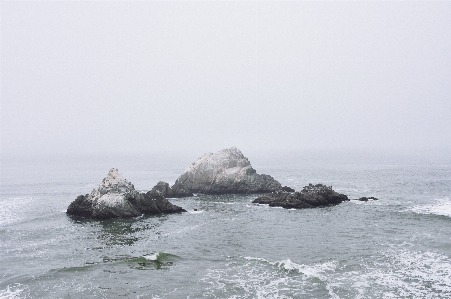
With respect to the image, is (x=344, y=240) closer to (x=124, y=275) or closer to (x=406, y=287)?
(x=406, y=287)

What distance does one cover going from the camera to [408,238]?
35375 mm

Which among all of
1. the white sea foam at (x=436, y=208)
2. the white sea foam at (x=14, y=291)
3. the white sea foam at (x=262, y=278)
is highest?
the white sea foam at (x=436, y=208)

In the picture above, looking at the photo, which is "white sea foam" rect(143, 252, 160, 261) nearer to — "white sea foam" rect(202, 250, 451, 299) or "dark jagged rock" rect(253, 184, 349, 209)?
"white sea foam" rect(202, 250, 451, 299)

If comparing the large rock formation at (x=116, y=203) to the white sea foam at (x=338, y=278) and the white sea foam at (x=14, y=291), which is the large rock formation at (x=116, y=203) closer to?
the white sea foam at (x=14, y=291)

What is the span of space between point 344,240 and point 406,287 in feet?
36.7

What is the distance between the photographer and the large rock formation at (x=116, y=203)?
46812 mm

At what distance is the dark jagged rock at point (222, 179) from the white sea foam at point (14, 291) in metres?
38.6

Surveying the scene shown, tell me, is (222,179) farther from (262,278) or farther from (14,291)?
(14,291)

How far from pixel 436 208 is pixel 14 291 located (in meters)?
49.7

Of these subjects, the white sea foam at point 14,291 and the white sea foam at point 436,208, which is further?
the white sea foam at point 436,208

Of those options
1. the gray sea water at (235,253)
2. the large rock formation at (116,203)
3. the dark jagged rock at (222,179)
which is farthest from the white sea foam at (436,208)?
the large rock formation at (116,203)

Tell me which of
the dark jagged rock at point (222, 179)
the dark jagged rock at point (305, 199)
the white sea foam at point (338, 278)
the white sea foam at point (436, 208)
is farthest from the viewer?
the dark jagged rock at point (222, 179)

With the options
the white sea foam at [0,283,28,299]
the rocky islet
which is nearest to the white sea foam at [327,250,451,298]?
the white sea foam at [0,283,28,299]

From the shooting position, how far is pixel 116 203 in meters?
47.3
